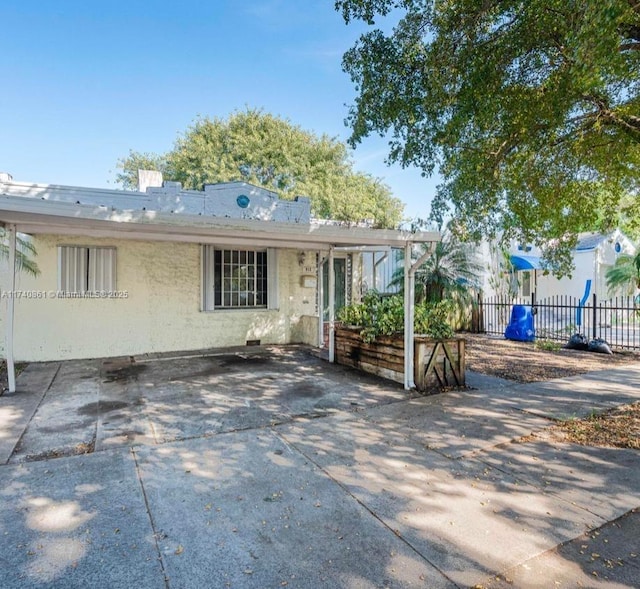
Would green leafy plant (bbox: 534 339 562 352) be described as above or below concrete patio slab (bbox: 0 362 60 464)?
above

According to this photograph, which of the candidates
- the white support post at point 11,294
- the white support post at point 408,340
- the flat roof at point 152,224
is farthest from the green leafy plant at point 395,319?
the white support post at point 11,294

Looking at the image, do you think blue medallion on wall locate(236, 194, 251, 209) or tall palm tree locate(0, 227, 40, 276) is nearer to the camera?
tall palm tree locate(0, 227, 40, 276)

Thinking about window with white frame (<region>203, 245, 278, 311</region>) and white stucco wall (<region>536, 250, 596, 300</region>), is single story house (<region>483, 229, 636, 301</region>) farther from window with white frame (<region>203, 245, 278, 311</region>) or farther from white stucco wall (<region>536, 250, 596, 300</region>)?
window with white frame (<region>203, 245, 278, 311</region>)

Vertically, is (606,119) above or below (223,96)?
below

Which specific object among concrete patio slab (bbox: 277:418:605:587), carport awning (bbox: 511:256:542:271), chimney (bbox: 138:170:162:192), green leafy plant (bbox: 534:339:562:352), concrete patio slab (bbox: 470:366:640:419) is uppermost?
chimney (bbox: 138:170:162:192)

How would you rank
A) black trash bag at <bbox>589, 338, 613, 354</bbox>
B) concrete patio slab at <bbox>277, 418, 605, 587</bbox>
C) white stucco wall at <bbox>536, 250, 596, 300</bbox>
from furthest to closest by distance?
1. white stucco wall at <bbox>536, 250, 596, 300</bbox>
2. black trash bag at <bbox>589, 338, 613, 354</bbox>
3. concrete patio slab at <bbox>277, 418, 605, 587</bbox>

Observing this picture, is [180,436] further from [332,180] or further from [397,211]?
[397,211]

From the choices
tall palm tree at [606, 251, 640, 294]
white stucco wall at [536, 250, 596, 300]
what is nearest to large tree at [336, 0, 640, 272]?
tall palm tree at [606, 251, 640, 294]

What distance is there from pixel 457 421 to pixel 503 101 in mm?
4259

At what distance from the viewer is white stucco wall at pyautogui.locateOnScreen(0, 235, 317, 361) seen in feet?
25.7

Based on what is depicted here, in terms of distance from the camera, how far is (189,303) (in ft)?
30.0

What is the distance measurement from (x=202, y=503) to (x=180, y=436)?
1.42 metres

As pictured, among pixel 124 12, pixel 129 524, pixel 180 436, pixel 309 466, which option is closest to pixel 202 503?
pixel 129 524

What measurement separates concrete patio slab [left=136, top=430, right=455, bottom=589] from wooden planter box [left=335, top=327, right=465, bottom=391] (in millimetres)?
2848
